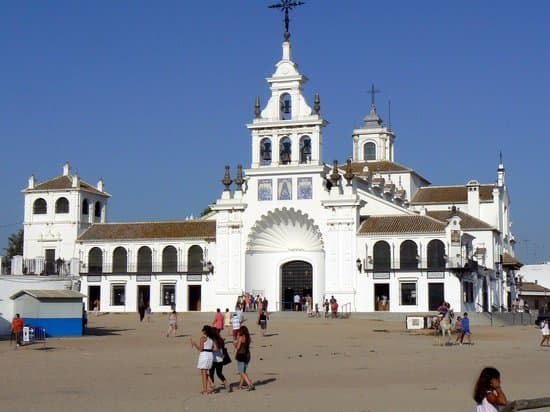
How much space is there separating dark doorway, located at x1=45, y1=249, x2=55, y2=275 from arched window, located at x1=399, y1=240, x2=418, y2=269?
24.9 metres

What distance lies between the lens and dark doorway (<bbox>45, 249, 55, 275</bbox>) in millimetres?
70188

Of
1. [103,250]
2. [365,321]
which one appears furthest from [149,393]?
[103,250]

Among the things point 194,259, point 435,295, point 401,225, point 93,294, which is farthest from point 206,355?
point 93,294

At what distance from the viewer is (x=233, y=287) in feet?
213

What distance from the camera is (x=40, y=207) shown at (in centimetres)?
7344

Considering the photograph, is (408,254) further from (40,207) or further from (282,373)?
(282,373)

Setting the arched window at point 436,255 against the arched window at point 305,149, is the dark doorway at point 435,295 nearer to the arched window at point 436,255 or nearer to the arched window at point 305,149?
the arched window at point 436,255

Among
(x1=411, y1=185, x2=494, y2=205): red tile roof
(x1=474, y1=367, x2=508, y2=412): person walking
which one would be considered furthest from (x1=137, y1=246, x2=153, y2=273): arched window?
(x1=474, y1=367, x2=508, y2=412): person walking

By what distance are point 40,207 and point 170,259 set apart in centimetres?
1192

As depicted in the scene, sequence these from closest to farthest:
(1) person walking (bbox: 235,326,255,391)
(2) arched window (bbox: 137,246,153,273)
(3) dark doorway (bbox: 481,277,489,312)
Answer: (1) person walking (bbox: 235,326,255,391) → (3) dark doorway (bbox: 481,277,489,312) → (2) arched window (bbox: 137,246,153,273)

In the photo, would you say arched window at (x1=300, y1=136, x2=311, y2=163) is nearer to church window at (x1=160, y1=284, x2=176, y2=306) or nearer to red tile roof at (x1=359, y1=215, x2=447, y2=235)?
red tile roof at (x1=359, y1=215, x2=447, y2=235)

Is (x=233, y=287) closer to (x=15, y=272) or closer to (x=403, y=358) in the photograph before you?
(x=15, y=272)

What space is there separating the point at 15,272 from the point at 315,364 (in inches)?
1570

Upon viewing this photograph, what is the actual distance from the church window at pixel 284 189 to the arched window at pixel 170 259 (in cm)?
923
